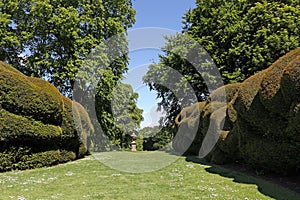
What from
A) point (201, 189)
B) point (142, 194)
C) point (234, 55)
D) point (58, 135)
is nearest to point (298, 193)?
point (201, 189)

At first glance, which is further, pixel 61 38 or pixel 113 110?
pixel 113 110

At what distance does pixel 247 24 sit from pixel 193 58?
4816mm

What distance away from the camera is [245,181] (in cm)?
654

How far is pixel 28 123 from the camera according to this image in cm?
854

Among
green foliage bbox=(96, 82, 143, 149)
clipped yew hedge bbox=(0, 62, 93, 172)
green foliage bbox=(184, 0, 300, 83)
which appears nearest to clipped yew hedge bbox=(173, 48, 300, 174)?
clipped yew hedge bbox=(0, 62, 93, 172)

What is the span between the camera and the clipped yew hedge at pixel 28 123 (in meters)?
8.01

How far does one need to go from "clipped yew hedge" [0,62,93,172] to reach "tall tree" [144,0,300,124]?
13.0 metres

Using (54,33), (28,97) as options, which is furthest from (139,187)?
(54,33)

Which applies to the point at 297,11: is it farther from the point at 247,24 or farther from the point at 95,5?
the point at 95,5

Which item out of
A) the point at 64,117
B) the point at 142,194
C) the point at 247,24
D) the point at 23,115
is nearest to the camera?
the point at 142,194

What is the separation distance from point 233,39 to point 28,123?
1582cm

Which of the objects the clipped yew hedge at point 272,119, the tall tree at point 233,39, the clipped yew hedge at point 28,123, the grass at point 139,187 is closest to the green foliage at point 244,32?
the tall tree at point 233,39

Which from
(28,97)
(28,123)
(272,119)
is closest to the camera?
(272,119)

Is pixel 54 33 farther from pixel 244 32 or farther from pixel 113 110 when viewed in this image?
pixel 244 32
